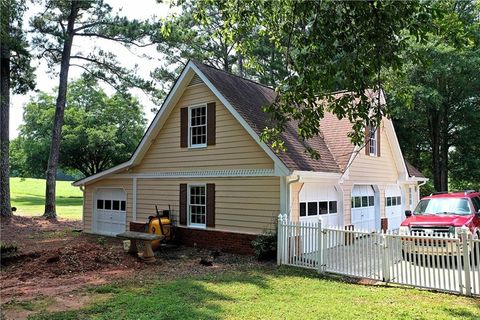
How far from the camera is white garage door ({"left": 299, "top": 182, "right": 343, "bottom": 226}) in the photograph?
1323cm

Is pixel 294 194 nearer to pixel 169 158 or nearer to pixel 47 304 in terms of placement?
pixel 169 158

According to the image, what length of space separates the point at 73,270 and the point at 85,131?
99.6ft

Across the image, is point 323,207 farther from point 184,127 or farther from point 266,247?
point 184,127

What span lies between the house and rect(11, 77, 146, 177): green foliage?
20110 mm

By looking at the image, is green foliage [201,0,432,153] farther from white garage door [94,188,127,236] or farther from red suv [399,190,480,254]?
white garage door [94,188,127,236]

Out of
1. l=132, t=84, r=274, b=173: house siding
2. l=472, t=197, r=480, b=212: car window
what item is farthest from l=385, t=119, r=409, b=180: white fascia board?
l=132, t=84, r=274, b=173: house siding

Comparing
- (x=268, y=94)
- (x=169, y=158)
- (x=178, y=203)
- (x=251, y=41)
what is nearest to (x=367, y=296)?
(x=251, y=41)

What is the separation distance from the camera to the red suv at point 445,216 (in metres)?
10.9

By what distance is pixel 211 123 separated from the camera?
14.2 metres

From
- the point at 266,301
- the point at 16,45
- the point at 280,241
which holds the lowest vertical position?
the point at 266,301

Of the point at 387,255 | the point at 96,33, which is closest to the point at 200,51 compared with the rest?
the point at 96,33

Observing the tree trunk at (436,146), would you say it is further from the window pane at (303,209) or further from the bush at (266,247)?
the bush at (266,247)

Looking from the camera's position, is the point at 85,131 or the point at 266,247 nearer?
the point at 266,247

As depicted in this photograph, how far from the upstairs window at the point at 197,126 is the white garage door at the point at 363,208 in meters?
6.75
